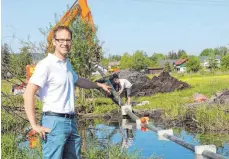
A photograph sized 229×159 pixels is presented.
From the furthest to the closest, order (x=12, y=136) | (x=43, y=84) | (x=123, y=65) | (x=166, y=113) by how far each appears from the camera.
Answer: (x=123, y=65) → (x=166, y=113) → (x=12, y=136) → (x=43, y=84)

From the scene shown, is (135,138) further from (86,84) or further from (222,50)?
(222,50)

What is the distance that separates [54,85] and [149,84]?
1941 cm

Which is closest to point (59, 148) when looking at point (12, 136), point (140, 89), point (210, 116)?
point (12, 136)

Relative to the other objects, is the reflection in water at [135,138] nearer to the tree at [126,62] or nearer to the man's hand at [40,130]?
the man's hand at [40,130]

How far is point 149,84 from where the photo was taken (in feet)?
74.4

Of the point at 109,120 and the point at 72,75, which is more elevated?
the point at 72,75

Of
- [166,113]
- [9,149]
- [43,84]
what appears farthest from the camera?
[166,113]

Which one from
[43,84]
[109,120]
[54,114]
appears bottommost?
[109,120]

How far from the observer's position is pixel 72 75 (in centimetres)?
368

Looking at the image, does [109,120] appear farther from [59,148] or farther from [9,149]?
[59,148]

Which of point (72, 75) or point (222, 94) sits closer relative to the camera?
point (72, 75)

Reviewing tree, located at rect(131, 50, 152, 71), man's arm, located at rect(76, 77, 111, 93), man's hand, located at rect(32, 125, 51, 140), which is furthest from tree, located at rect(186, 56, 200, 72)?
man's hand, located at rect(32, 125, 51, 140)

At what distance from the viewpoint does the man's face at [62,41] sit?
11.4ft

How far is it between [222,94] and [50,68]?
12.6 meters
